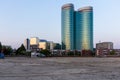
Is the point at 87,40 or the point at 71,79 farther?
the point at 87,40

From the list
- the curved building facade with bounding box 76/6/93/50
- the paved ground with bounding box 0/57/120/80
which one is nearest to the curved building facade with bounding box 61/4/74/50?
the curved building facade with bounding box 76/6/93/50

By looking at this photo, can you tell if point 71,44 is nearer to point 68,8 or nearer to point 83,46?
point 83,46

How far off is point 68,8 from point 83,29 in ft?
57.6

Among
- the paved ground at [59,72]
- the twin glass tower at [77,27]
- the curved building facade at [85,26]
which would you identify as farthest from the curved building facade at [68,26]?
the paved ground at [59,72]

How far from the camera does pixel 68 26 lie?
17912cm

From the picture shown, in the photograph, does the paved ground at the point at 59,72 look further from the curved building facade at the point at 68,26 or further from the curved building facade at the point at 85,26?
the curved building facade at the point at 68,26

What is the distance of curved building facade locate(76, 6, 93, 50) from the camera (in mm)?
179125

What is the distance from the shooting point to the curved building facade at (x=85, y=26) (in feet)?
588

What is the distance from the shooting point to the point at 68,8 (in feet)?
610

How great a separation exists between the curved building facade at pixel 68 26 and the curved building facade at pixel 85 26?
4726mm

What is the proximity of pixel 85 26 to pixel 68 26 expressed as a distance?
34.8 ft

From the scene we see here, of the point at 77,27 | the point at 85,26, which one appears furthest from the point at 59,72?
the point at 77,27

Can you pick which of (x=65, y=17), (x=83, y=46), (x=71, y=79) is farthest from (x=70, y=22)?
(x=71, y=79)

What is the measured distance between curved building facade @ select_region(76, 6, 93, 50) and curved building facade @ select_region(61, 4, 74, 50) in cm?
473
